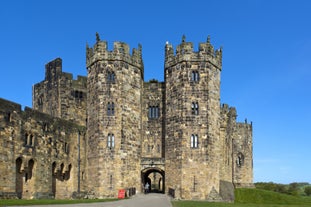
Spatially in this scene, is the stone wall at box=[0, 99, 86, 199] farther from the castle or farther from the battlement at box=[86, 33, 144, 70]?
the battlement at box=[86, 33, 144, 70]

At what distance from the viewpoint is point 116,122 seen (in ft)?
158

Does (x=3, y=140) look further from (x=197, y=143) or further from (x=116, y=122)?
(x=197, y=143)

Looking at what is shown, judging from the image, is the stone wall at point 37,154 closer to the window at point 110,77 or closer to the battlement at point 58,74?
the window at point 110,77

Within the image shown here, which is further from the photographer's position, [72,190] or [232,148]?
[232,148]

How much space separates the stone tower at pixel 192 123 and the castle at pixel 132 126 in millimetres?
104

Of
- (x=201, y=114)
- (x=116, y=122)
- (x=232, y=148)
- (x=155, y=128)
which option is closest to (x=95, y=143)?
(x=116, y=122)

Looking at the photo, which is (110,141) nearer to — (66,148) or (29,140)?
(66,148)

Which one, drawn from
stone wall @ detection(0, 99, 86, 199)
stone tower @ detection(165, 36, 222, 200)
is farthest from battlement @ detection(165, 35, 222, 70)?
stone wall @ detection(0, 99, 86, 199)

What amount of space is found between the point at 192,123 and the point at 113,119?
842cm

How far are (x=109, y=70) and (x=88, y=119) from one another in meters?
5.90

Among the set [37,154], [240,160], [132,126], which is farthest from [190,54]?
[240,160]

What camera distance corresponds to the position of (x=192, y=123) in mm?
48438

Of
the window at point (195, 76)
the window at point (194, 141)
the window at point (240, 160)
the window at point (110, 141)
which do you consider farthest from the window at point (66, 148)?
the window at point (240, 160)

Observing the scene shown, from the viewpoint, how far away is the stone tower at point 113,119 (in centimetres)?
4709
